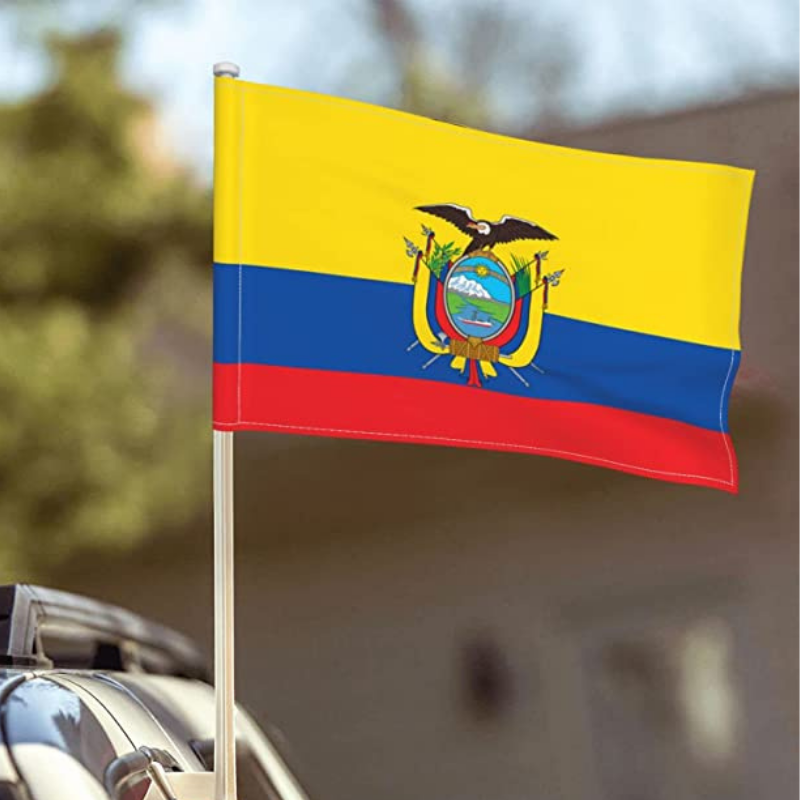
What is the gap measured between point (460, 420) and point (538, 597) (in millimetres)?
6716

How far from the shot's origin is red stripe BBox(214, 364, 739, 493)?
228 centimetres

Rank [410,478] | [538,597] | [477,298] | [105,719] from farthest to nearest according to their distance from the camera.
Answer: [410,478], [538,597], [477,298], [105,719]

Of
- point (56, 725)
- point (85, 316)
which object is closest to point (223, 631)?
point (56, 725)

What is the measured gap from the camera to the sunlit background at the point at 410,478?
27.4ft

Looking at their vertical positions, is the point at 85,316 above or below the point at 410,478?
above

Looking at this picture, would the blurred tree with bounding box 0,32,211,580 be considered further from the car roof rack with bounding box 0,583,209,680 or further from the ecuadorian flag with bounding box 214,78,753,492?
the ecuadorian flag with bounding box 214,78,753,492

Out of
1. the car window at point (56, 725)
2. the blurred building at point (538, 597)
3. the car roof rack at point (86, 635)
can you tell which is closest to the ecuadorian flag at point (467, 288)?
the car roof rack at point (86, 635)

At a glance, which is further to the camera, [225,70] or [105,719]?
[225,70]

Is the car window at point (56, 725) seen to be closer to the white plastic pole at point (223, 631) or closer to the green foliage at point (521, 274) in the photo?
the white plastic pole at point (223, 631)

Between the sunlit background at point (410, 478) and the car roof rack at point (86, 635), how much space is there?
16.6 ft

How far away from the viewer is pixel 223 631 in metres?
2.06

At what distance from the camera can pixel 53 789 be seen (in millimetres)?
1606

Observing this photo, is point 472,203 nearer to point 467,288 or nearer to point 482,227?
point 482,227

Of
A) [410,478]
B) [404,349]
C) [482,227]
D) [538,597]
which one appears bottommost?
[538,597]
